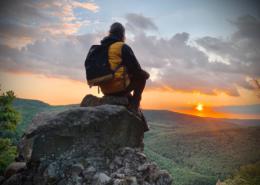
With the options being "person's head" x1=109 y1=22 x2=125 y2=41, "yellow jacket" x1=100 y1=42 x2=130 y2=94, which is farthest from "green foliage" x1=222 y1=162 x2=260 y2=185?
"person's head" x1=109 y1=22 x2=125 y2=41

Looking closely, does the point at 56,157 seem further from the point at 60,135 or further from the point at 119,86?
the point at 119,86

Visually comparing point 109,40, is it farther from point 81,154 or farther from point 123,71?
point 81,154

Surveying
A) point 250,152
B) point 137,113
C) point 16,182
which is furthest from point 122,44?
point 250,152

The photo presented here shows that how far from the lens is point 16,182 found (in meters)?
5.58

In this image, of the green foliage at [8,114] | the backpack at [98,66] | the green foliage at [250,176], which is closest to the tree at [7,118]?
the green foliage at [8,114]

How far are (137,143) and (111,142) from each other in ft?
3.02

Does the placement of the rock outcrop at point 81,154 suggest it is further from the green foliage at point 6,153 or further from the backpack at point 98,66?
the green foliage at point 6,153

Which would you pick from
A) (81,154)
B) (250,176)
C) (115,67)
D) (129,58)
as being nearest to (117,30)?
(129,58)

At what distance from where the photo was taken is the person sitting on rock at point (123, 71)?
6.77m

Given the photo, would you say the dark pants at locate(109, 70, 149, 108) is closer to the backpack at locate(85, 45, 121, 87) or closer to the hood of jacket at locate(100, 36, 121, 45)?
the backpack at locate(85, 45, 121, 87)

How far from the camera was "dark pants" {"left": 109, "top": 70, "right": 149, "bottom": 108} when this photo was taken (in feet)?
23.7

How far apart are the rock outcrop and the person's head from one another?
2142mm

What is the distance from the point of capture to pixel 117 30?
282 inches

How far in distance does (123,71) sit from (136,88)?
760mm
